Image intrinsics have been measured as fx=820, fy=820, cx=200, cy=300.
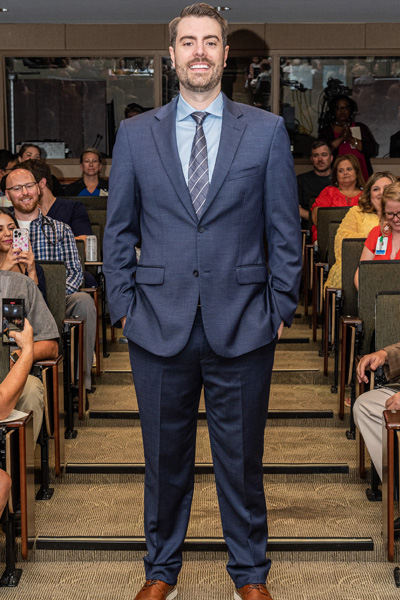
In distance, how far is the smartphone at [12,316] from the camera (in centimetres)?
262

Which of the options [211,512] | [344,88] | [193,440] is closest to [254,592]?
[193,440]

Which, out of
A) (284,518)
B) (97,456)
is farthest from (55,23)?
(284,518)

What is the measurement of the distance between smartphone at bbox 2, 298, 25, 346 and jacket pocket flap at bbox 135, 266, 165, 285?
2.22ft

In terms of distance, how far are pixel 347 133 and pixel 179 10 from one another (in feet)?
6.40

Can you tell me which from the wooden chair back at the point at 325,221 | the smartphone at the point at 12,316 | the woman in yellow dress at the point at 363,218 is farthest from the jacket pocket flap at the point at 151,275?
the wooden chair back at the point at 325,221

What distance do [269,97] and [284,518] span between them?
6.26m

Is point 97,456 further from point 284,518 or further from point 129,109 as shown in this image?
point 129,109

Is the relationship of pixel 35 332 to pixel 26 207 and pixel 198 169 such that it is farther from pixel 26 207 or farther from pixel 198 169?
pixel 198 169

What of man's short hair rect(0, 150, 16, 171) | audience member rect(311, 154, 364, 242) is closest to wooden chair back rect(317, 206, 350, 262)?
audience member rect(311, 154, 364, 242)

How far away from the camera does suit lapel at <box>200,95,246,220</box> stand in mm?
2035

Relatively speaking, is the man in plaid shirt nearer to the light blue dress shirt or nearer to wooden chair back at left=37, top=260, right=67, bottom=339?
wooden chair back at left=37, top=260, right=67, bottom=339

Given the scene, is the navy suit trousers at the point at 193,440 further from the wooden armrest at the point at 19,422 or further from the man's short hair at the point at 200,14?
the man's short hair at the point at 200,14

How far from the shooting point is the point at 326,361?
4.51 meters

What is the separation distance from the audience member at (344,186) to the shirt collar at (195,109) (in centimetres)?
376
